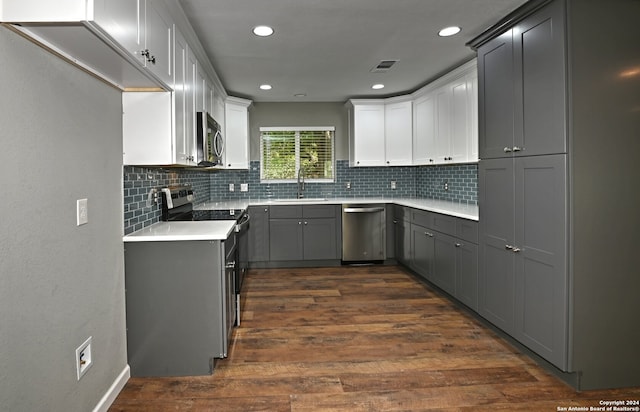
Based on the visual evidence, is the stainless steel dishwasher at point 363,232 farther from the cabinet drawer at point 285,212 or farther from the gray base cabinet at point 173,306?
the gray base cabinet at point 173,306

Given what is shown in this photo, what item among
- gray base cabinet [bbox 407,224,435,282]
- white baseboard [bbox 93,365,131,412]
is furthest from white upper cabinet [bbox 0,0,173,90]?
gray base cabinet [bbox 407,224,435,282]

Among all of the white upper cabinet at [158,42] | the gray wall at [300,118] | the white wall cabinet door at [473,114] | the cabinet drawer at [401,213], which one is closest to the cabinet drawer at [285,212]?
the gray wall at [300,118]

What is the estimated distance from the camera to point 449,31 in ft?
10.8

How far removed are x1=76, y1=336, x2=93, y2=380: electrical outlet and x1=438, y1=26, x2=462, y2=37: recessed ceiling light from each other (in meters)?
3.16

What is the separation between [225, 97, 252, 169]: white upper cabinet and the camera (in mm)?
5395

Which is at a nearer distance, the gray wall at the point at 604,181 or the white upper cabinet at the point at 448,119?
the gray wall at the point at 604,181

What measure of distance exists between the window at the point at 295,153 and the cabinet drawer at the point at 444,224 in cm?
231

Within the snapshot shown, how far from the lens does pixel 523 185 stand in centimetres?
263

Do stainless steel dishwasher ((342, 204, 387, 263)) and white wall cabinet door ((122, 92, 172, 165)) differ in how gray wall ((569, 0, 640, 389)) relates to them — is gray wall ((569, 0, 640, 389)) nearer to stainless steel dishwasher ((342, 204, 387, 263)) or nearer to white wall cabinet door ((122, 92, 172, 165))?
white wall cabinet door ((122, 92, 172, 165))

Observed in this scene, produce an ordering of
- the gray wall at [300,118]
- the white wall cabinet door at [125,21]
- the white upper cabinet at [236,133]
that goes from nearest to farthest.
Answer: the white wall cabinet door at [125,21], the white upper cabinet at [236,133], the gray wall at [300,118]

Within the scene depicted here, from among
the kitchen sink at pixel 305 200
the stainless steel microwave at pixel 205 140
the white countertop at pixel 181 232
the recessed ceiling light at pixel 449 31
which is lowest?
the white countertop at pixel 181 232

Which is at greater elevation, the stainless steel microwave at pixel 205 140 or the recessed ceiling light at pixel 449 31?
the recessed ceiling light at pixel 449 31

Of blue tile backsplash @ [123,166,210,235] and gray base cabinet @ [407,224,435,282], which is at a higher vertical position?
blue tile backsplash @ [123,166,210,235]

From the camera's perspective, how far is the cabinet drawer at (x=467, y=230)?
3.30 m
